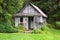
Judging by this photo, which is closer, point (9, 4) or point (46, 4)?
point (9, 4)

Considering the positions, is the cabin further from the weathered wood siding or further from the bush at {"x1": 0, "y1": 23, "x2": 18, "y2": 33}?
the bush at {"x1": 0, "y1": 23, "x2": 18, "y2": 33}

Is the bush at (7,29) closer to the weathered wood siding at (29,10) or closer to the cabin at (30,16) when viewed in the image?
the cabin at (30,16)

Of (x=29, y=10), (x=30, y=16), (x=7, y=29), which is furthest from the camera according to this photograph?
(x=29, y=10)

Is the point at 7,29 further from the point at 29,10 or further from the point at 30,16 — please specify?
the point at 29,10

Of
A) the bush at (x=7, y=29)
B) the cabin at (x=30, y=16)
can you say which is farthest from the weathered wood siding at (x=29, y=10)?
the bush at (x=7, y=29)

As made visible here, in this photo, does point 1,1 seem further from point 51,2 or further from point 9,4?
point 51,2

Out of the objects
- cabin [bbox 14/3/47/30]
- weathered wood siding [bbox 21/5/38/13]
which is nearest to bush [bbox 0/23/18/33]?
cabin [bbox 14/3/47/30]

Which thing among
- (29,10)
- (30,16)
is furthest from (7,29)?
(29,10)

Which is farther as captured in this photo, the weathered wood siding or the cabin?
the weathered wood siding

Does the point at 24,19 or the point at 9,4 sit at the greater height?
the point at 9,4

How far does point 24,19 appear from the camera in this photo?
128 ft

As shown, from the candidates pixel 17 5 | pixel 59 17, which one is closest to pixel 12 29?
pixel 17 5

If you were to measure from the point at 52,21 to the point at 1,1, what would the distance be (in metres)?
23.6

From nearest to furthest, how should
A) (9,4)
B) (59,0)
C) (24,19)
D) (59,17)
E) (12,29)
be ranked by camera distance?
1. (12,29)
2. (9,4)
3. (24,19)
4. (59,17)
5. (59,0)
